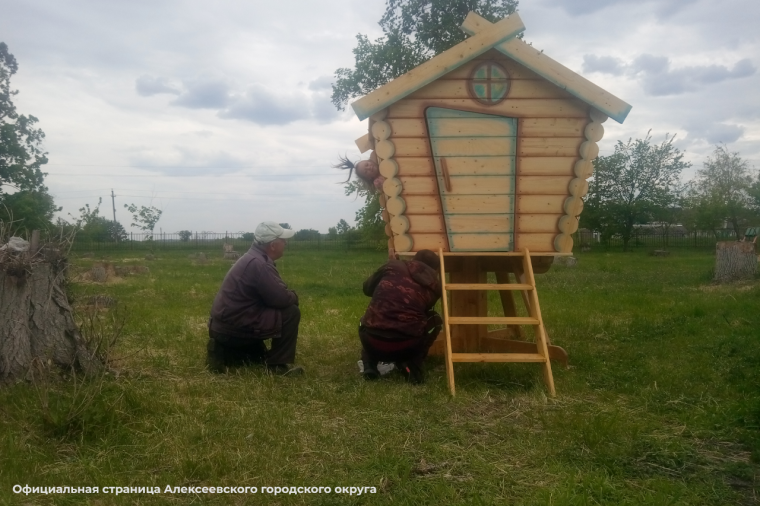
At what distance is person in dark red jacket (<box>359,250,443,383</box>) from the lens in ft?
19.6

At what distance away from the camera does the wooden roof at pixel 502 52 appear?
6.22 m

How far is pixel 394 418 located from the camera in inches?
190

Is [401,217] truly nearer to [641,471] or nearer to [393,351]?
[393,351]

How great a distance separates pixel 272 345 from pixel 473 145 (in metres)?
2.69

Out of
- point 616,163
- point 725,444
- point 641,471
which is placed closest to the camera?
point 641,471

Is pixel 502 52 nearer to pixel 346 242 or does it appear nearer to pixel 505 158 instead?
pixel 505 158

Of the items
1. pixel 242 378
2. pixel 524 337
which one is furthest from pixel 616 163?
pixel 242 378

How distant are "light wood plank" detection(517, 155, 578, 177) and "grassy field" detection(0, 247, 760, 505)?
74.4 inches

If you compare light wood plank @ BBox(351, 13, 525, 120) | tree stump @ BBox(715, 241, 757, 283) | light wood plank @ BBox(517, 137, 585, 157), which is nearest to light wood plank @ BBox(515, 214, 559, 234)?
light wood plank @ BBox(517, 137, 585, 157)

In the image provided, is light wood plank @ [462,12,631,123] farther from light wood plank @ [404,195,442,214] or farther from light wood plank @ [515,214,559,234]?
light wood plank @ [404,195,442,214]

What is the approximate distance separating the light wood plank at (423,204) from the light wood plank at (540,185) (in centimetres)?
81

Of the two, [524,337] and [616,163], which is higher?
[616,163]

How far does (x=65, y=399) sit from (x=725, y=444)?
443 cm

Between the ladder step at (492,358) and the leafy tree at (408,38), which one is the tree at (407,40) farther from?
the ladder step at (492,358)
